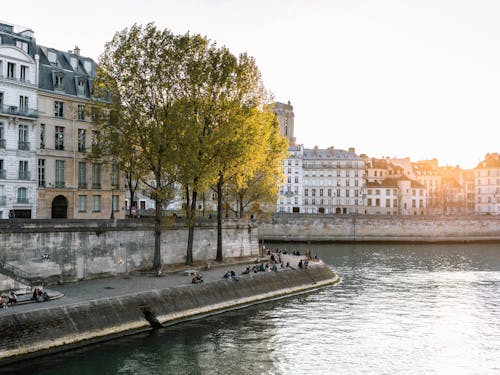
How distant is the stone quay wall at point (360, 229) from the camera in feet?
363

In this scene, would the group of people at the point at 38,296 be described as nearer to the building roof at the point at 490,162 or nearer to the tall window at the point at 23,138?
the tall window at the point at 23,138

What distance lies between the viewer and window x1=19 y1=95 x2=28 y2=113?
48.0m

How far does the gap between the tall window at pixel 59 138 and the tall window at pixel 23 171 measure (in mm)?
3614

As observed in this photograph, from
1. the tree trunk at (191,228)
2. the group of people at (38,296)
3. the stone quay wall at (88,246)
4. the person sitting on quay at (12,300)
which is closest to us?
the person sitting on quay at (12,300)

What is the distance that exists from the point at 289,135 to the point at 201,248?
122 meters

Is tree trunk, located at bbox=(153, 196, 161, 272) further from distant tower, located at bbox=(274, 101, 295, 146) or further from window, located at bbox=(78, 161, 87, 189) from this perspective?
distant tower, located at bbox=(274, 101, 295, 146)

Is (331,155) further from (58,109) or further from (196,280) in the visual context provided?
(196,280)

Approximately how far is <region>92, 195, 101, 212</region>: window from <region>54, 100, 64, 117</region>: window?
833 centimetres

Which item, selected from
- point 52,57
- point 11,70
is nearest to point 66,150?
point 11,70

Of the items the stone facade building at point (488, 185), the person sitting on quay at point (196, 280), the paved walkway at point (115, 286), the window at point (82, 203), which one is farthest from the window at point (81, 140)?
the stone facade building at point (488, 185)

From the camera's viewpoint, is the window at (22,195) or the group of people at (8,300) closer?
the group of people at (8,300)

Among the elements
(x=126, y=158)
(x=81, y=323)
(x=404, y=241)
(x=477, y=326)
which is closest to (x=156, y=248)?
(x=126, y=158)

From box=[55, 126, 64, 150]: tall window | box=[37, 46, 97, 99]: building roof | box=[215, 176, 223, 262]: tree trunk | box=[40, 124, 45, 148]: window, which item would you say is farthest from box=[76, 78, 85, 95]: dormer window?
box=[215, 176, 223, 262]: tree trunk

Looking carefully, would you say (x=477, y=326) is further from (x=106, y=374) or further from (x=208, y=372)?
(x=106, y=374)
